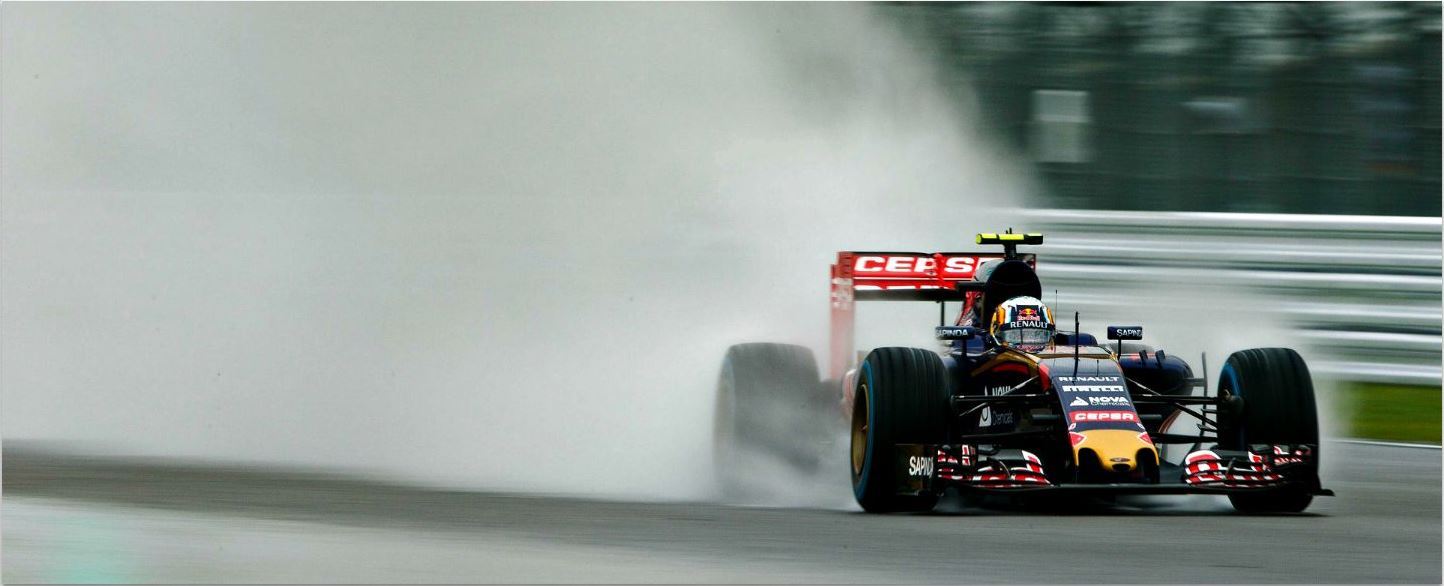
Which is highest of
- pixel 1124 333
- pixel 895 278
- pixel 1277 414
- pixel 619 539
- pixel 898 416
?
pixel 895 278

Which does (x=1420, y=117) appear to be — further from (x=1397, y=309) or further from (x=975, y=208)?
(x=975, y=208)

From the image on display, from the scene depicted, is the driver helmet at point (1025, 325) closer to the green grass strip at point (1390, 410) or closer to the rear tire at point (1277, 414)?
the rear tire at point (1277, 414)

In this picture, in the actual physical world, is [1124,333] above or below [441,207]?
below

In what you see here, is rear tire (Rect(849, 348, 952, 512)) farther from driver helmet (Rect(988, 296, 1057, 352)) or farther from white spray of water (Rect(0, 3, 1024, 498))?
white spray of water (Rect(0, 3, 1024, 498))

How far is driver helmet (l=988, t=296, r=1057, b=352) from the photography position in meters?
10.1

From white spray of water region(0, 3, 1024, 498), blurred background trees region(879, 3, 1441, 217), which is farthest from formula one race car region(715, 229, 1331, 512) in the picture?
blurred background trees region(879, 3, 1441, 217)

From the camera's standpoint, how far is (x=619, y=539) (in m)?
7.84

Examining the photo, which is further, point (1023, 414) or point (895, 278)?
point (895, 278)

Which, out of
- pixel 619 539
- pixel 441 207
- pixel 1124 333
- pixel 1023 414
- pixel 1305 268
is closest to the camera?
pixel 619 539

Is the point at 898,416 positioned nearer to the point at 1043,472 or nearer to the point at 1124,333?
the point at 1043,472

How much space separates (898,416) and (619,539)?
5.82ft

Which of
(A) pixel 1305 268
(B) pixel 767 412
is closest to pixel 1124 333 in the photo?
(B) pixel 767 412

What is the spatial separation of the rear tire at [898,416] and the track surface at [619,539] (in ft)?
0.52

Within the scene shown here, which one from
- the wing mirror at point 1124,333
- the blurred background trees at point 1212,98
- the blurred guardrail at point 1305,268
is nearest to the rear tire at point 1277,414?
the wing mirror at point 1124,333
